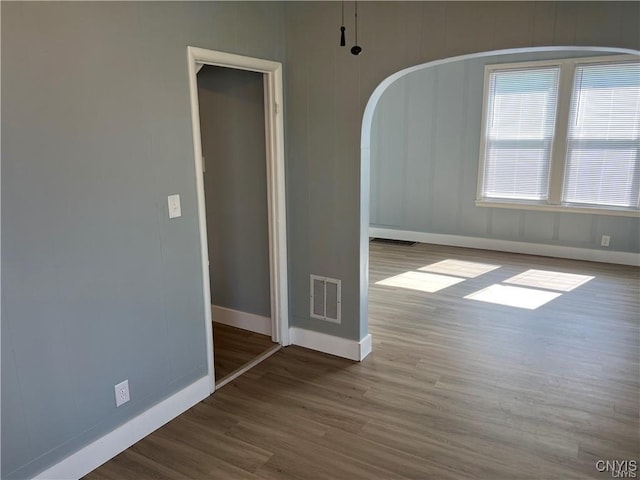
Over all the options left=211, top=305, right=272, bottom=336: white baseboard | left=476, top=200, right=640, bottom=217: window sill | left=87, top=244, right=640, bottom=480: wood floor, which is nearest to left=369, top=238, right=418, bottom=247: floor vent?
left=476, top=200, right=640, bottom=217: window sill

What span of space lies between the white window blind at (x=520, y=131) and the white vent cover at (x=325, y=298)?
12.3ft

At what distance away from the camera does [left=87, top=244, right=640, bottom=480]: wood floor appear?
2350 millimetres

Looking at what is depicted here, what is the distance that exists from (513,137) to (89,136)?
528cm

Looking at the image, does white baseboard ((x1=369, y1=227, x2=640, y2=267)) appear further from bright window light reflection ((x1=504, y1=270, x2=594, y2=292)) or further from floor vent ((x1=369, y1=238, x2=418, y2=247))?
bright window light reflection ((x1=504, y1=270, x2=594, y2=292))

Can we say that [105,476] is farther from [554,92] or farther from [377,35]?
[554,92]

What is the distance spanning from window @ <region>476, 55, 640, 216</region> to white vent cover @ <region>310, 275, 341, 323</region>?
3.68 meters

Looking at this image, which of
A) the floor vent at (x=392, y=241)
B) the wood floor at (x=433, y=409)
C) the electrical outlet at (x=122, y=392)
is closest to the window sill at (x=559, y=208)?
the floor vent at (x=392, y=241)

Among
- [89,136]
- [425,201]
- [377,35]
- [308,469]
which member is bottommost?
[308,469]

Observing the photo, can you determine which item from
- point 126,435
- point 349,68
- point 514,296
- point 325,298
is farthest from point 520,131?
point 126,435

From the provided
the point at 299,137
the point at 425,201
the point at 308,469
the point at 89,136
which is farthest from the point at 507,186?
the point at 89,136

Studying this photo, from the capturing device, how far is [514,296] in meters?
4.64

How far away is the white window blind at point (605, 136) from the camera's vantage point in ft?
17.4

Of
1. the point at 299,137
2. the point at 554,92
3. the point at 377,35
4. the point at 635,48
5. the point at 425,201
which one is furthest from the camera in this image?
the point at 425,201

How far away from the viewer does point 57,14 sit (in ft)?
6.28
